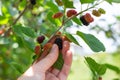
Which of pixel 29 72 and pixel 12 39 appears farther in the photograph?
pixel 12 39

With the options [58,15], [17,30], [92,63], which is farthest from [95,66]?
[17,30]

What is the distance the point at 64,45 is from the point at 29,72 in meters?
0.19

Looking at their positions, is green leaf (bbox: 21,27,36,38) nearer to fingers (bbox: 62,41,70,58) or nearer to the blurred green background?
the blurred green background

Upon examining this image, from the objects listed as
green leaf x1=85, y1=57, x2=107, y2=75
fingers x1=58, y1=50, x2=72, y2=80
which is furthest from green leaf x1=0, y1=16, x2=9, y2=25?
green leaf x1=85, y1=57, x2=107, y2=75

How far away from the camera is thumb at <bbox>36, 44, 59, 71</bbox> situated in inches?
61.1

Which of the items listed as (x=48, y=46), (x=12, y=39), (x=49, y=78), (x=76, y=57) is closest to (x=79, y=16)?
(x=48, y=46)

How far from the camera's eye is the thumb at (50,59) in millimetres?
1552

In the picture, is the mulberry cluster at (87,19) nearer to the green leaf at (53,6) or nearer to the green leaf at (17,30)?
the green leaf at (53,6)

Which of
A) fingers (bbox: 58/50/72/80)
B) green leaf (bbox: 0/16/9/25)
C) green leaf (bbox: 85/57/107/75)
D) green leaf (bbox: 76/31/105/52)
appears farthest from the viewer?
green leaf (bbox: 0/16/9/25)

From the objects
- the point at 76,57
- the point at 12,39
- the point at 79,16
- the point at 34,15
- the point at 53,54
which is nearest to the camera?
the point at 53,54

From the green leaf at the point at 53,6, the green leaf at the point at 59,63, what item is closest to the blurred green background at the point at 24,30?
the green leaf at the point at 53,6

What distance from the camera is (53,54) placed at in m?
1.55

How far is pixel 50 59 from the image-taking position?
1.55 m

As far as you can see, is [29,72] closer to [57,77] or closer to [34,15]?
[57,77]
